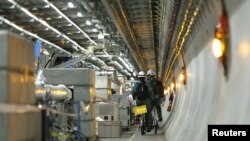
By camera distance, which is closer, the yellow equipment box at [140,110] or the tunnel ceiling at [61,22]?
the tunnel ceiling at [61,22]

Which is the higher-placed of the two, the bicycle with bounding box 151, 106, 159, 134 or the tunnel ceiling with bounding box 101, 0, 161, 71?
the tunnel ceiling with bounding box 101, 0, 161, 71

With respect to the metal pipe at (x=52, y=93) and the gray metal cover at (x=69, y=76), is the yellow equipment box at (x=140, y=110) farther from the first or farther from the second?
the metal pipe at (x=52, y=93)

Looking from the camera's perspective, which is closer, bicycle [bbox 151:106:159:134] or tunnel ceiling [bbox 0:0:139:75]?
tunnel ceiling [bbox 0:0:139:75]

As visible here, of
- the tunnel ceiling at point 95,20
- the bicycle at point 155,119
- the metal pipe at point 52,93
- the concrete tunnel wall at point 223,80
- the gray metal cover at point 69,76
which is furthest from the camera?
the bicycle at point 155,119

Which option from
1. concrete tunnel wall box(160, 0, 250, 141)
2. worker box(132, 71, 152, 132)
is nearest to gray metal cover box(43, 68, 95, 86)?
concrete tunnel wall box(160, 0, 250, 141)

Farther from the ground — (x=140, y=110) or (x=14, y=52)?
(x=14, y=52)

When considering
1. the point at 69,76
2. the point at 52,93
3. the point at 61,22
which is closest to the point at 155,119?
the point at 61,22

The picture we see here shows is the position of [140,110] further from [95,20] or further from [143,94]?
[95,20]

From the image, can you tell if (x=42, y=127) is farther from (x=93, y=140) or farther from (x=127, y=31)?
(x=127, y=31)

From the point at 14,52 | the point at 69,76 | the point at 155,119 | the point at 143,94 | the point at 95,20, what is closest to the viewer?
the point at 14,52

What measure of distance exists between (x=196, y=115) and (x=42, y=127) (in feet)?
9.11

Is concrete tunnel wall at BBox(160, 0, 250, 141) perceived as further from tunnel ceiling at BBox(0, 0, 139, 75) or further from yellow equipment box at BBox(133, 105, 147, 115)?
yellow equipment box at BBox(133, 105, 147, 115)

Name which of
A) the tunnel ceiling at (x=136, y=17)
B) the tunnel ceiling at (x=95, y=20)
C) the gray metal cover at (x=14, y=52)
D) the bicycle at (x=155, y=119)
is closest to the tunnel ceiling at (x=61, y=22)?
the tunnel ceiling at (x=95, y=20)

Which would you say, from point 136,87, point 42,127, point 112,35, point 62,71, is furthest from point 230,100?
point 112,35
